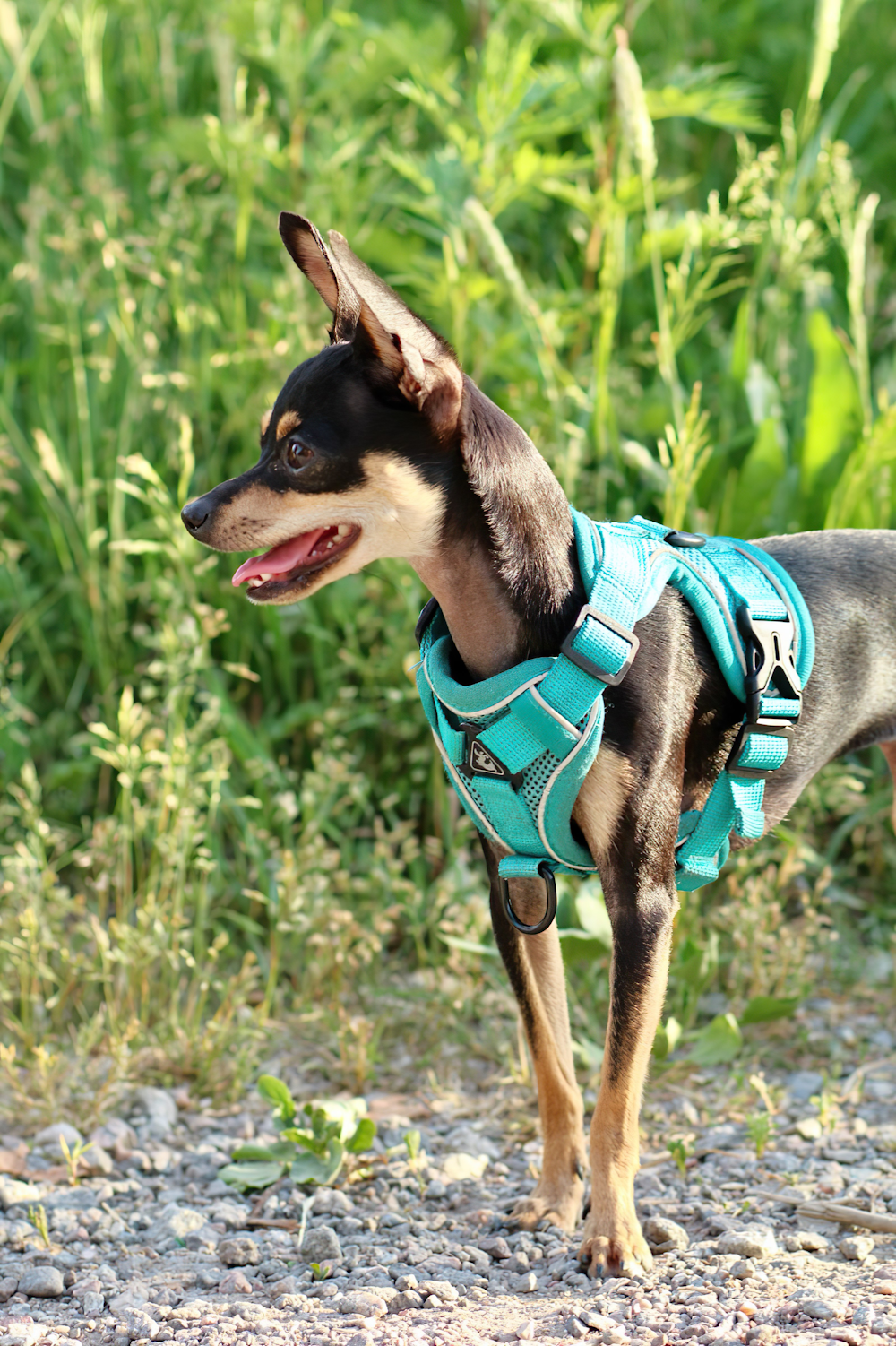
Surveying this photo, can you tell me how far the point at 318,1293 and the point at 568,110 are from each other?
135 inches

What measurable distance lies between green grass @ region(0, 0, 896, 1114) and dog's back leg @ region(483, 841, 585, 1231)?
724 millimetres

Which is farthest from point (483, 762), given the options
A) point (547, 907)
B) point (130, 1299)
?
point (130, 1299)

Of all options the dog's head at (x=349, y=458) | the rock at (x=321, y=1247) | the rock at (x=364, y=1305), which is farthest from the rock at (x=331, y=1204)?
→ the dog's head at (x=349, y=458)

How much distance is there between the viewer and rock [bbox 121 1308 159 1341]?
2.13 metres

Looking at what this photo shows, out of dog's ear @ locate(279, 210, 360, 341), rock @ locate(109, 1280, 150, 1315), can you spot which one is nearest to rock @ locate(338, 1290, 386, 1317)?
rock @ locate(109, 1280, 150, 1315)

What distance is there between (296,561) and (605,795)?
698mm

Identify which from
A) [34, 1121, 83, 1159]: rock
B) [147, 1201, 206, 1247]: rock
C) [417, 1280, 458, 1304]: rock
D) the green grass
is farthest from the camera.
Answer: the green grass

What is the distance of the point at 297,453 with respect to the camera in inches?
86.4

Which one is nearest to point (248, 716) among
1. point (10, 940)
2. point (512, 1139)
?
point (10, 940)

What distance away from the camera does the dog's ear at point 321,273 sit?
212 centimetres

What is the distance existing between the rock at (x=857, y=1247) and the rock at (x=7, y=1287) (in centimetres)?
157

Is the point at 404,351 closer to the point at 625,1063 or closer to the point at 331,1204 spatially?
the point at 625,1063

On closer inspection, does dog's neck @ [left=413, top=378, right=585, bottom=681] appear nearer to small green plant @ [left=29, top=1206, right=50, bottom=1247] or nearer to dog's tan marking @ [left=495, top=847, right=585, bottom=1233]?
dog's tan marking @ [left=495, top=847, right=585, bottom=1233]

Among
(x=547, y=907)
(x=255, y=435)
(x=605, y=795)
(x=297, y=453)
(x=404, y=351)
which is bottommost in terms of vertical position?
(x=547, y=907)
